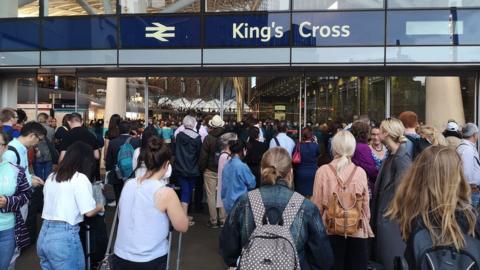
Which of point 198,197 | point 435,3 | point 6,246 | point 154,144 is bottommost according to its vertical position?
point 198,197

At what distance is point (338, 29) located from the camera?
40.3ft

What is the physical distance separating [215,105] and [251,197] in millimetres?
10381

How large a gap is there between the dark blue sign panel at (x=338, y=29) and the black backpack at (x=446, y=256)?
10.3 meters

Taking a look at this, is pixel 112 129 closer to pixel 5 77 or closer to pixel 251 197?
pixel 251 197

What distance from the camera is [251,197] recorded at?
10.2 ft

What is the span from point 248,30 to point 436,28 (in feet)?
15.3

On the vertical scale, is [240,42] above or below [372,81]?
above

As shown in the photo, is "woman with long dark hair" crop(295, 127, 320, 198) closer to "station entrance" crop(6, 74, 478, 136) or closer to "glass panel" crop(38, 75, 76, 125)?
"station entrance" crop(6, 74, 478, 136)

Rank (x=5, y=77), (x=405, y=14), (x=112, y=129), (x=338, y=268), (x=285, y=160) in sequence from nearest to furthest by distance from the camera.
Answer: (x=285, y=160) → (x=338, y=268) → (x=112, y=129) → (x=405, y=14) → (x=5, y=77)

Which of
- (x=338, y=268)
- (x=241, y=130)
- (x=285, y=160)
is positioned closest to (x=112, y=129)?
(x=241, y=130)

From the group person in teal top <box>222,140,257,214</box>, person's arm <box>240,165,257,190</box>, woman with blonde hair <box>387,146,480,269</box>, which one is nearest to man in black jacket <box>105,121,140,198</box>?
person in teal top <box>222,140,257,214</box>

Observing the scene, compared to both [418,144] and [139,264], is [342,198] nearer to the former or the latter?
[418,144]

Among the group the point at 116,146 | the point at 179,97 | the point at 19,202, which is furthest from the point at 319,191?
the point at 179,97

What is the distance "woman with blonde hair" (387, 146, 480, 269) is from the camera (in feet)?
7.82
